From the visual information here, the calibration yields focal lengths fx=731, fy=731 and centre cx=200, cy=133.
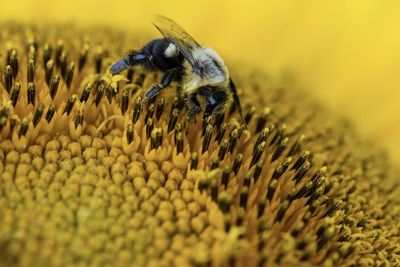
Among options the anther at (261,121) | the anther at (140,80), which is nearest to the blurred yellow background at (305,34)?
A: the anther at (261,121)

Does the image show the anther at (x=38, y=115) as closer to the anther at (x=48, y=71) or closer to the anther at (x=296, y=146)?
the anther at (x=48, y=71)

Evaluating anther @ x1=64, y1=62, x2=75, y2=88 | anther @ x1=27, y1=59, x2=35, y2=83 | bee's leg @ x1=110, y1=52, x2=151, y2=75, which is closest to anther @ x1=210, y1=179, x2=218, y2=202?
bee's leg @ x1=110, y1=52, x2=151, y2=75

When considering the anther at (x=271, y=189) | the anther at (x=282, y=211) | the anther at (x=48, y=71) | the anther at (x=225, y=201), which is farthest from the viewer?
the anther at (x=48, y=71)

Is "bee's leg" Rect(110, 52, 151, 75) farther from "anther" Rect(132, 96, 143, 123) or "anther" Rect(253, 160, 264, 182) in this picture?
"anther" Rect(253, 160, 264, 182)

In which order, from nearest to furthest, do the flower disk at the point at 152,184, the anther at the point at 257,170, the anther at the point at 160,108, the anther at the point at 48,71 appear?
the flower disk at the point at 152,184 < the anther at the point at 257,170 < the anther at the point at 160,108 < the anther at the point at 48,71

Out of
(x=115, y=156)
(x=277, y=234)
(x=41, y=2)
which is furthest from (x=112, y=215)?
(x=41, y=2)

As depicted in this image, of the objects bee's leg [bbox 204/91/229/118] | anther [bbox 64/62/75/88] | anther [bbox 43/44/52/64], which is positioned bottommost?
anther [bbox 43/44/52/64]

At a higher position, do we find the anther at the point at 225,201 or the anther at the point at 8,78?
the anther at the point at 225,201

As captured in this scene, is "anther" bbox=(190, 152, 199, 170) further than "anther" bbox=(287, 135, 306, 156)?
No

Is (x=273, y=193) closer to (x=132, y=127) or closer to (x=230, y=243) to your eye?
(x=230, y=243)
